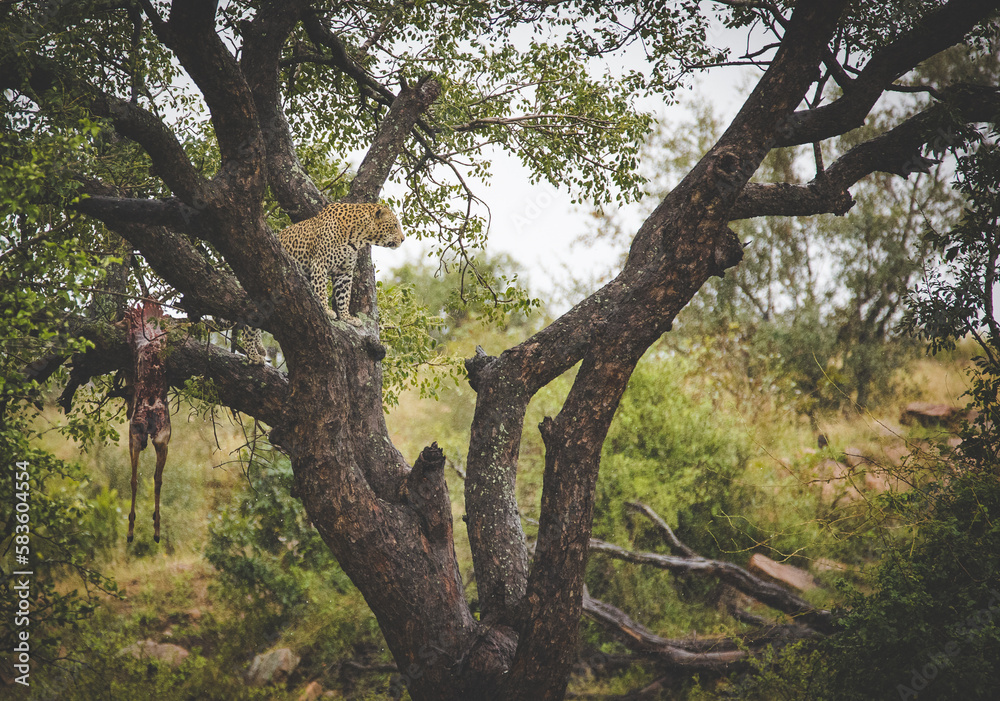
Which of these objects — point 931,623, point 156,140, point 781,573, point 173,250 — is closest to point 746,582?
point 781,573

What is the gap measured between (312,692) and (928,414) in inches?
449

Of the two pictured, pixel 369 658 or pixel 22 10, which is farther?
pixel 369 658

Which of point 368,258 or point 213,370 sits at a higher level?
point 368,258

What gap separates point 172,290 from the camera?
5605mm

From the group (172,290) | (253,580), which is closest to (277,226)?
(172,290)

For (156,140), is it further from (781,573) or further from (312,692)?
(781,573)

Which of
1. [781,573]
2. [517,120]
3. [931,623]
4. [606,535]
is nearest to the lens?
[931,623]

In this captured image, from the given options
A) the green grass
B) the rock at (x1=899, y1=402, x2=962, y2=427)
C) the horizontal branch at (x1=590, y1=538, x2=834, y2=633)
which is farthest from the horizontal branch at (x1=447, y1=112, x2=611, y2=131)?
the rock at (x1=899, y1=402, x2=962, y2=427)

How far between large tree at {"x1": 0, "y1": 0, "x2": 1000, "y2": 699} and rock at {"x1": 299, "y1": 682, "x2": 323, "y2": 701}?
3.27m

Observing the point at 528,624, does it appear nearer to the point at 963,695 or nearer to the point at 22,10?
the point at 963,695

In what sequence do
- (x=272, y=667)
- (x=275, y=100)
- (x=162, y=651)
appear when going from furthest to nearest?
(x=162, y=651) < (x=272, y=667) < (x=275, y=100)

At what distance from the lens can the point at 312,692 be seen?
7.30 meters

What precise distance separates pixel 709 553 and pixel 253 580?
6.10m

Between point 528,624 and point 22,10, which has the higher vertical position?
point 22,10
